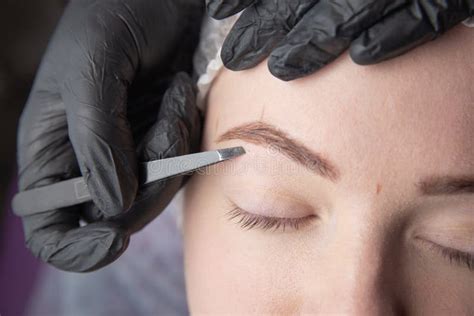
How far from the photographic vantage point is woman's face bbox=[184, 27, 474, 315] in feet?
3.26

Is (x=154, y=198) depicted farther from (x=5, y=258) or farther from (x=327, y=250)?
(x=5, y=258)

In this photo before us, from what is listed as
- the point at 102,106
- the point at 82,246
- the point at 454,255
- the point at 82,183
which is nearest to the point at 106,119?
the point at 102,106

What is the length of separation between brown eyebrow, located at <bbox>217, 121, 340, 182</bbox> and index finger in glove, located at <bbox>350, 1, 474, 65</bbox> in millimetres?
173

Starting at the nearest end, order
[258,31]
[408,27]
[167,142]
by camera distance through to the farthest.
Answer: [408,27]
[258,31]
[167,142]

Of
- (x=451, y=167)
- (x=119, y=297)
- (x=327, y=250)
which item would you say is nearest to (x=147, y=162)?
(x=327, y=250)

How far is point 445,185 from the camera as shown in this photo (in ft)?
3.27

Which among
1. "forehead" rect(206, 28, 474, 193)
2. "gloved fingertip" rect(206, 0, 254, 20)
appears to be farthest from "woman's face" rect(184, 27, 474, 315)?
"gloved fingertip" rect(206, 0, 254, 20)

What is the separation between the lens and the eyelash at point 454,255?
1041 millimetres

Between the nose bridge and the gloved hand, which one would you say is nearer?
the nose bridge

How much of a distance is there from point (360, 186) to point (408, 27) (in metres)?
0.26

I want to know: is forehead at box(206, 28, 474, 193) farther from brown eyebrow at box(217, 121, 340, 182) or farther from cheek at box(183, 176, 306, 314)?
cheek at box(183, 176, 306, 314)

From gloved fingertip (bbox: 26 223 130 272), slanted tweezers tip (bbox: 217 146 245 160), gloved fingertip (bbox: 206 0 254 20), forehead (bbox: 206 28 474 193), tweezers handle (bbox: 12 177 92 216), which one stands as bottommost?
gloved fingertip (bbox: 26 223 130 272)

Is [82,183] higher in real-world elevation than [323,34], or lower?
lower

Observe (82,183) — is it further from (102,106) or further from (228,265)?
(228,265)
